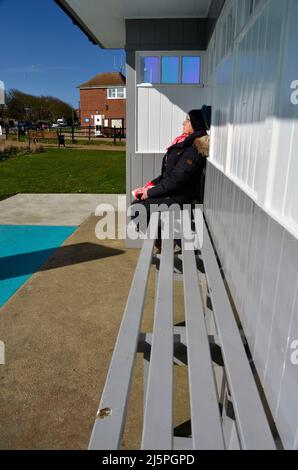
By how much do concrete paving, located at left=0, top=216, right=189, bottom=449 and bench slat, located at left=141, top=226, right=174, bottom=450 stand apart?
900 millimetres

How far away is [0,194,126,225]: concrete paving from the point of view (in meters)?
6.94

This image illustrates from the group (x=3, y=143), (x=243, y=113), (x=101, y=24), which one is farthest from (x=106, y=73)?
(x=243, y=113)

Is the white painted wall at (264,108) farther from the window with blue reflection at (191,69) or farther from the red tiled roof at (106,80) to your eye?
the red tiled roof at (106,80)

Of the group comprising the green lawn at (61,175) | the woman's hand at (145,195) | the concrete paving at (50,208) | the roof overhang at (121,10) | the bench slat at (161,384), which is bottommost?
the concrete paving at (50,208)

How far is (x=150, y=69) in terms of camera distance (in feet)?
16.4

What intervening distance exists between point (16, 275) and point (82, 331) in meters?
1.68

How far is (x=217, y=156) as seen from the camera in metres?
3.20

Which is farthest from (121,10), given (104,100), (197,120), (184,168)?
(104,100)

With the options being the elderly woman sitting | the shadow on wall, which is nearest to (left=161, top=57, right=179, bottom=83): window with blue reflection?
the elderly woman sitting

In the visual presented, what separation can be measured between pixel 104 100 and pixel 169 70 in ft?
158

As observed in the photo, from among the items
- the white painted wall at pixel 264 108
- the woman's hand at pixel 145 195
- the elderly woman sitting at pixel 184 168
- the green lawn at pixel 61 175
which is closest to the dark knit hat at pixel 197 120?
the elderly woman sitting at pixel 184 168

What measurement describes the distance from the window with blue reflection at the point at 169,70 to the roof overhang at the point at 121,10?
509mm

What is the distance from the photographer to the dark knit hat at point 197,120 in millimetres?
3797

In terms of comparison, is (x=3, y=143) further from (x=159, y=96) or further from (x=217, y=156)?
(x=217, y=156)
